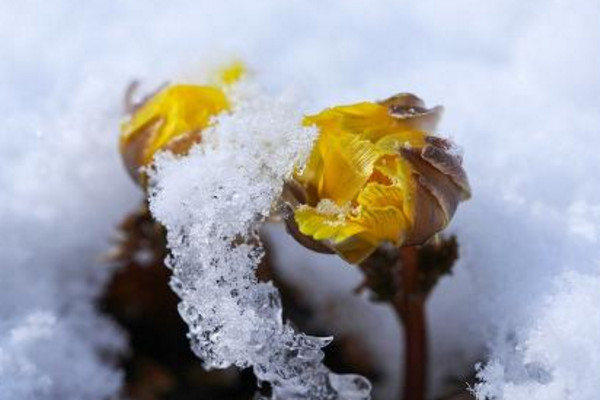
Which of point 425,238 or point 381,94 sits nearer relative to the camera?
point 425,238

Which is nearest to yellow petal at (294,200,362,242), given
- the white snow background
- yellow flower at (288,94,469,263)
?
yellow flower at (288,94,469,263)

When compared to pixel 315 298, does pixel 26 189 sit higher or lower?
higher

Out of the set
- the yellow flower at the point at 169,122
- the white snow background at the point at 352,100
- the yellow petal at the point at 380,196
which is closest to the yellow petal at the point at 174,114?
the yellow flower at the point at 169,122

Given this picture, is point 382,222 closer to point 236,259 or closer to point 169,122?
point 236,259

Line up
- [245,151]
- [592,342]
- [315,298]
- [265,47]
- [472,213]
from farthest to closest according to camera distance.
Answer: [265,47], [315,298], [472,213], [245,151], [592,342]

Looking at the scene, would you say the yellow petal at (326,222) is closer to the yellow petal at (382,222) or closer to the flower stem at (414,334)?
the yellow petal at (382,222)

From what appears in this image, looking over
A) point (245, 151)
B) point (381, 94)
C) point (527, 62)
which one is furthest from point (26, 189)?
point (527, 62)

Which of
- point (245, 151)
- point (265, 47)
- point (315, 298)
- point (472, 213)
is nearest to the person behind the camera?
point (245, 151)

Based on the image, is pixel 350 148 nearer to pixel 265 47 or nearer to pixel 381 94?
pixel 381 94
